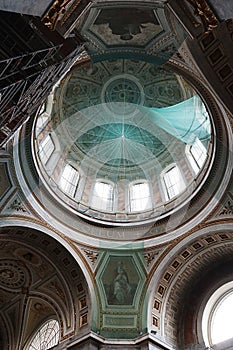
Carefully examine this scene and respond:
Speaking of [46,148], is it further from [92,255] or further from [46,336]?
[46,336]

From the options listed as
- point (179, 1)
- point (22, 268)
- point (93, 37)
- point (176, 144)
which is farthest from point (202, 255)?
point (179, 1)

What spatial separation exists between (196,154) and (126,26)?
7376 mm

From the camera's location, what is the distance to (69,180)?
1762 cm

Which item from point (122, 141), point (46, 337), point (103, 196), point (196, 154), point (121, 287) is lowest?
point (46, 337)

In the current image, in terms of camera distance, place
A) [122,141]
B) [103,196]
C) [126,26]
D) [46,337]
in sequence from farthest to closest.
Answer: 1. [122,141]
2. [103,196]
3. [46,337]
4. [126,26]

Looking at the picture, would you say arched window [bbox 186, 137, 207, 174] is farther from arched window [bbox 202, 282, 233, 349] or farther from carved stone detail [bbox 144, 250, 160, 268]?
arched window [bbox 202, 282, 233, 349]

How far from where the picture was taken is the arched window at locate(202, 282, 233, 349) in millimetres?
14562

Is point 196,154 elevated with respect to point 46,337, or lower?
elevated

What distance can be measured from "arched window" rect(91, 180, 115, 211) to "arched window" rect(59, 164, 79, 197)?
85 centimetres

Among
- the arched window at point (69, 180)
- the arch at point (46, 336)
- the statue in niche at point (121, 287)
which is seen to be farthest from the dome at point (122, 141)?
the arch at point (46, 336)

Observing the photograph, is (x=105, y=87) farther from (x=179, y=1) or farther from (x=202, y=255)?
(x=179, y=1)

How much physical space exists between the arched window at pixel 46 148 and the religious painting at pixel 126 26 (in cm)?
649

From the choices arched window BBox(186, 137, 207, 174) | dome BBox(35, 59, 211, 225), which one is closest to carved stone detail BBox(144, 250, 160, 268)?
dome BBox(35, 59, 211, 225)

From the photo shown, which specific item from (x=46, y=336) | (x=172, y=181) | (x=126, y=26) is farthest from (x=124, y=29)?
(x=46, y=336)
